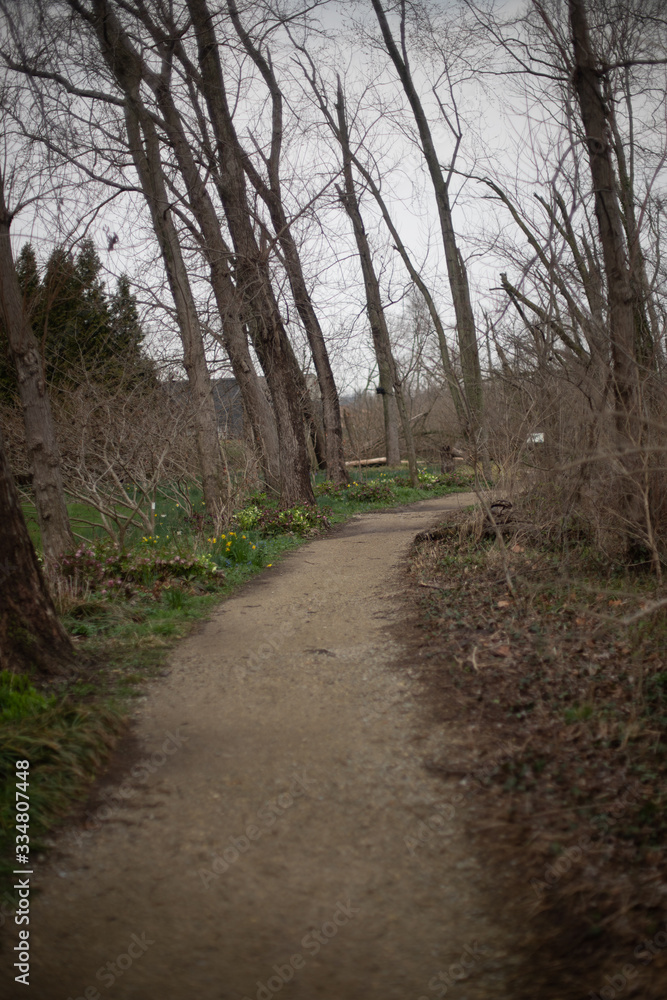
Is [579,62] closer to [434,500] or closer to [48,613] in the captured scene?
[48,613]

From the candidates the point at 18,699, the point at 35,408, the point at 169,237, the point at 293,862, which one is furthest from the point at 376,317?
the point at 293,862

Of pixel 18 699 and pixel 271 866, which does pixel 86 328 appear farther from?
pixel 271 866

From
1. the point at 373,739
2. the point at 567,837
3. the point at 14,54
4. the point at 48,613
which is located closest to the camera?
the point at 567,837

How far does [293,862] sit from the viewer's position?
3.37 m

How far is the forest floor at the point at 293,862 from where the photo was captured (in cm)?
272

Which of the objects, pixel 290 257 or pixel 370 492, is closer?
pixel 290 257

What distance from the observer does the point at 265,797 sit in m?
3.91

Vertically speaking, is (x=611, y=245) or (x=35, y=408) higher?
(x=611, y=245)

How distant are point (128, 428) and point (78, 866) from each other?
7.98 meters

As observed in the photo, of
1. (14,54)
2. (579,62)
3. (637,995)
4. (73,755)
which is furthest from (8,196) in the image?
(637,995)

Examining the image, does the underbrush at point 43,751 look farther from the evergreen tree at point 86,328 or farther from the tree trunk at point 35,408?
the evergreen tree at point 86,328

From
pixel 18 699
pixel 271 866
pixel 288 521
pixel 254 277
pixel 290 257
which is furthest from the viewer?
pixel 290 257

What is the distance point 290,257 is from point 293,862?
1360cm

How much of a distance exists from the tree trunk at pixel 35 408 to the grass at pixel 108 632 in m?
0.61
